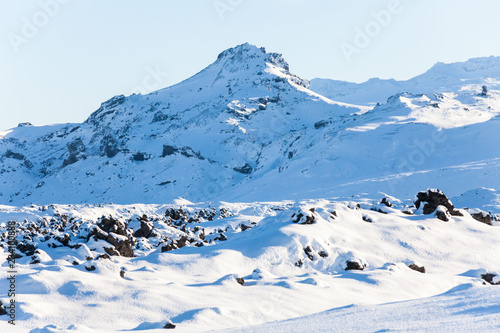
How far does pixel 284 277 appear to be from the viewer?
46.8 feet

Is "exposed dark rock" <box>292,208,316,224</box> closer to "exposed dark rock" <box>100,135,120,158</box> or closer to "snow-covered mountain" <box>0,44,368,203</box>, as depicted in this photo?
"snow-covered mountain" <box>0,44,368,203</box>

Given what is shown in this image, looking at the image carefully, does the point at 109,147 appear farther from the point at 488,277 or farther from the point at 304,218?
the point at 488,277

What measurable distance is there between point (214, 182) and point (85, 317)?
66807mm

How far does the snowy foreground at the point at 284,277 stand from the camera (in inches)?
352

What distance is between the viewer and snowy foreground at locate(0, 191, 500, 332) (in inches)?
352

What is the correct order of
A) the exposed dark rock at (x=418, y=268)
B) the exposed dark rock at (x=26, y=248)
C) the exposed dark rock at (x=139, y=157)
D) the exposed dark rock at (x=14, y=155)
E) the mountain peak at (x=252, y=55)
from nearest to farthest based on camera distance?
the exposed dark rock at (x=418, y=268)
the exposed dark rock at (x=26, y=248)
the exposed dark rock at (x=139, y=157)
the exposed dark rock at (x=14, y=155)
the mountain peak at (x=252, y=55)

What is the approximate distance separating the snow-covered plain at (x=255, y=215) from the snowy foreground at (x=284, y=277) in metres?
0.06

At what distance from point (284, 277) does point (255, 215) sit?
2089 centimetres

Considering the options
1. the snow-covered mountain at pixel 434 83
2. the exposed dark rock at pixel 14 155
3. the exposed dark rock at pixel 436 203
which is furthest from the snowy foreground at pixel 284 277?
the snow-covered mountain at pixel 434 83

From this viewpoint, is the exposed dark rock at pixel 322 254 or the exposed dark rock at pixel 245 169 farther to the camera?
the exposed dark rock at pixel 245 169

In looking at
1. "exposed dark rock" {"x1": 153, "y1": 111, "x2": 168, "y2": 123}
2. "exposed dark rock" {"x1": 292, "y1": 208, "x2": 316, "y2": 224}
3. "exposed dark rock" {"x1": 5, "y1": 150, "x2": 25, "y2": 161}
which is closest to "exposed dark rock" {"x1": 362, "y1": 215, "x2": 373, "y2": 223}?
"exposed dark rock" {"x1": 292, "y1": 208, "x2": 316, "y2": 224}

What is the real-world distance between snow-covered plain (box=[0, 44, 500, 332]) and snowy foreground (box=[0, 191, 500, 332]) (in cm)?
6

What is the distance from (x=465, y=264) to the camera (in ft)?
58.9

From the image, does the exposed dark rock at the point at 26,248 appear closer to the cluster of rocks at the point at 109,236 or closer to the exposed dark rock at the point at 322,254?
the cluster of rocks at the point at 109,236
